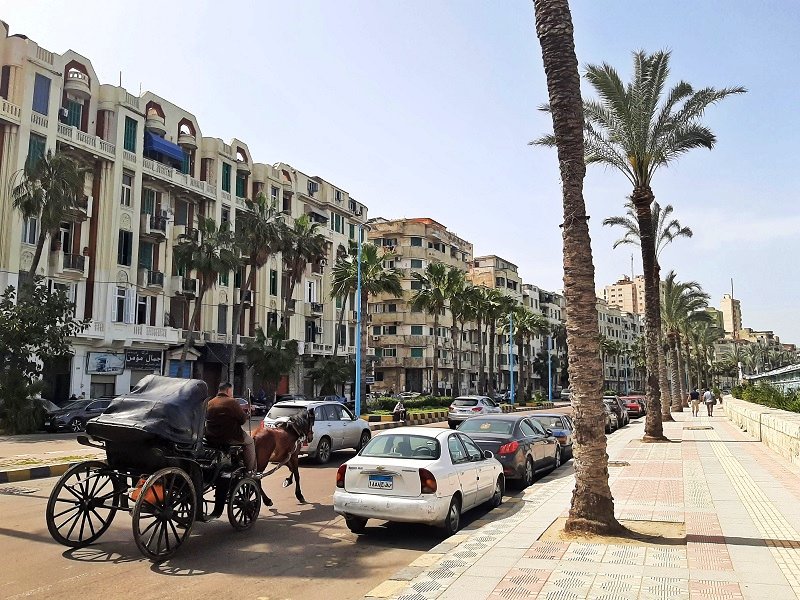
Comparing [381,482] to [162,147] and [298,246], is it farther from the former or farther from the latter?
[298,246]

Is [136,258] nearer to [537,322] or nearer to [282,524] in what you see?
[282,524]

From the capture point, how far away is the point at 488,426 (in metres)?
14.2

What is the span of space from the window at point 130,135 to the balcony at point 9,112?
22.5ft

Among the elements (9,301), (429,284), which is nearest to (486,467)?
(9,301)

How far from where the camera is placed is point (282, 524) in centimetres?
970

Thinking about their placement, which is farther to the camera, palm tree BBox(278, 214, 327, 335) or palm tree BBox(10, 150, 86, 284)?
palm tree BBox(278, 214, 327, 335)

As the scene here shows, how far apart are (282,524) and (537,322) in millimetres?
74145

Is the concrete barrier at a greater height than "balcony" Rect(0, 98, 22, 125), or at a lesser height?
lesser

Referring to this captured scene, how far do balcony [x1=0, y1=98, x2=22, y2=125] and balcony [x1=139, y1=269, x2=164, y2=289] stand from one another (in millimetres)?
10654

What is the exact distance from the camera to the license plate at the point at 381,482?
8.69 m

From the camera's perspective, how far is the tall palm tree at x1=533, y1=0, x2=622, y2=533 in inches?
330

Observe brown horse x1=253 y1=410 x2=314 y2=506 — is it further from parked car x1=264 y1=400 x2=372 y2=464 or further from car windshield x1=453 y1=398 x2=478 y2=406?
car windshield x1=453 y1=398 x2=478 y2=406

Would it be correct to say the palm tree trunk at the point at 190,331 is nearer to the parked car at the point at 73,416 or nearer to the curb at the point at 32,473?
the parked car at the point at 73,416

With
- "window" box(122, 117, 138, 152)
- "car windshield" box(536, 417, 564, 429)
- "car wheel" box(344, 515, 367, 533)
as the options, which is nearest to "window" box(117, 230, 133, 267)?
"window" box(122, 117, 138, 152)
